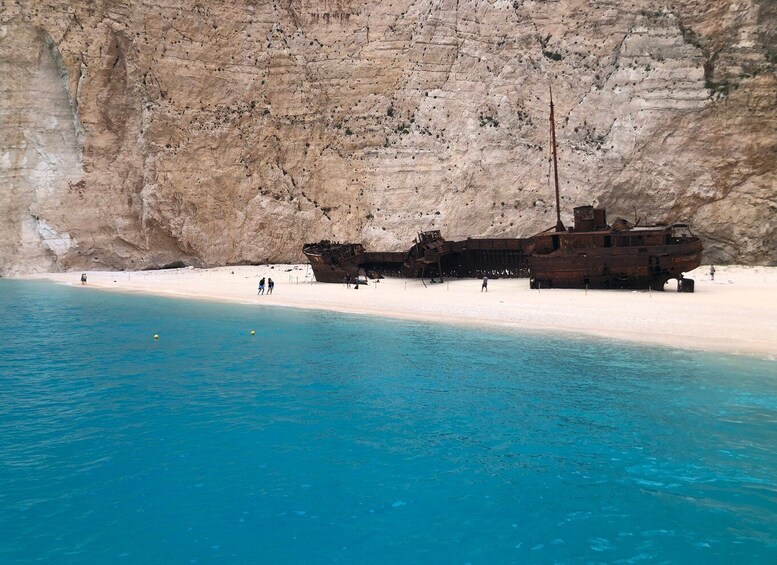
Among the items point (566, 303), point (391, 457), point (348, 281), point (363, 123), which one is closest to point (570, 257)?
point (566, 303)

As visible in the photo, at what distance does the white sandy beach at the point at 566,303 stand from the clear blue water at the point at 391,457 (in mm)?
2808

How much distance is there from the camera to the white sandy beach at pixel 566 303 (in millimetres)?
18203

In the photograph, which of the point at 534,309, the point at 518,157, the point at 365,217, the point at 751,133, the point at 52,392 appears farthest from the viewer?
the point at 365,217

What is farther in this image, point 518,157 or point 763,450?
point 518,157

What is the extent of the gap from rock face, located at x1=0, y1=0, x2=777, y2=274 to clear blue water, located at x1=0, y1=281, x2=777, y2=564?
2751 cm

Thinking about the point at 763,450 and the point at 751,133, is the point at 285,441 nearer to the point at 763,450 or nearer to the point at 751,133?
the point at 763,450

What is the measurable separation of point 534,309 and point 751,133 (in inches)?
1023

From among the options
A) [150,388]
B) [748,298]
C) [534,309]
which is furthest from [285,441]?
[748,298]

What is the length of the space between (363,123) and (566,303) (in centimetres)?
2876

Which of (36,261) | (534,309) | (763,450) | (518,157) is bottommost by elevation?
(763,450)

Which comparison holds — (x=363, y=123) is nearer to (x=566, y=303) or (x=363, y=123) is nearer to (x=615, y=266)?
(x=615, y=266)

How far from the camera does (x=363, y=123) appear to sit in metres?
47.7

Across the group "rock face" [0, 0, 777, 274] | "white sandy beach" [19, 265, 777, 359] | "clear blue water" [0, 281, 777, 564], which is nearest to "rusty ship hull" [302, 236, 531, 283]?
"white sandy beach" [19, 265, 777, 359]

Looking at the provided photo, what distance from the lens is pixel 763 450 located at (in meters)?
8.91
